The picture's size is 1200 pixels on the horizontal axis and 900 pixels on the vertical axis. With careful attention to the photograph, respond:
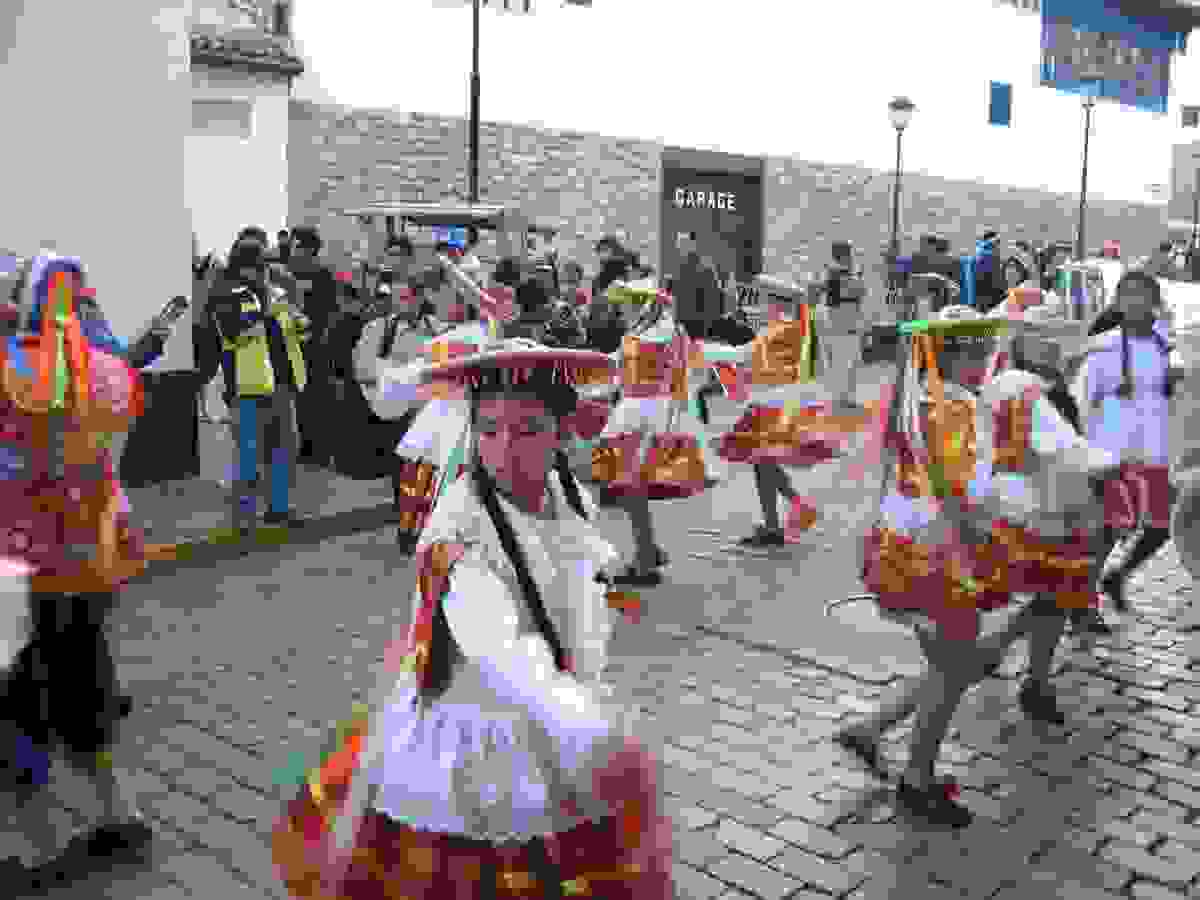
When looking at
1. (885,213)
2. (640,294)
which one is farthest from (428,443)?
(885,213)

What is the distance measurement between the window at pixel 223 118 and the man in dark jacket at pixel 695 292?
8.14 m

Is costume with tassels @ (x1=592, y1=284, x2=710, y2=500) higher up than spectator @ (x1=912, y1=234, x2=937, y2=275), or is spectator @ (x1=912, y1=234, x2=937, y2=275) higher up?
spectator @ (x1=912, y1=234, x2=937, y2=275)

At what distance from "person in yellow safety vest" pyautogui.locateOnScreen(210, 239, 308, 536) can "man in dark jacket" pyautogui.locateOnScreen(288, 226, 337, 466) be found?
5.76ft

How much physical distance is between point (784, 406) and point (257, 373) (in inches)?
148

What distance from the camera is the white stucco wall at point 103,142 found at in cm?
925

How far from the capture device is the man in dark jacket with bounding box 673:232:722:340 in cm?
1233

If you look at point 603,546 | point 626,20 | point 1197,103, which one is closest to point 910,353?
point 603,546

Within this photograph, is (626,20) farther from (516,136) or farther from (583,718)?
(583,718)

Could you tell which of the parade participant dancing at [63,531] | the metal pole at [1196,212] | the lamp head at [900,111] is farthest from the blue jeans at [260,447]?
the metal pole at [1196,212]

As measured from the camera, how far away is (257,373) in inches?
344

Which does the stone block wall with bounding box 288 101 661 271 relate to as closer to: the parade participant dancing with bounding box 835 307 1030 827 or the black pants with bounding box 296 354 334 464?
the black pants with bounding box 296 354 334 464

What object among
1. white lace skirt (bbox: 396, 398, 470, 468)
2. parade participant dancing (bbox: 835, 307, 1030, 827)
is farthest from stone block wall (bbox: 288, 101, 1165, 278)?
parade participant dancing (bbox: 835, 307, 1030, 827)

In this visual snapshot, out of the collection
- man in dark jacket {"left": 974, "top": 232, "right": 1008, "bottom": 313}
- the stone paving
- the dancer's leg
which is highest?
man in dark jacket {"left": 974, "top": 232, "right": 1008, "bottom": 313}

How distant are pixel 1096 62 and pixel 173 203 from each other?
25.0 meters
